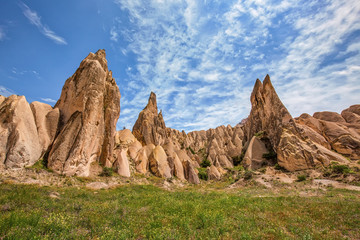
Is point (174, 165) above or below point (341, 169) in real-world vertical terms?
above

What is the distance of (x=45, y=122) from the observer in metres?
22.3

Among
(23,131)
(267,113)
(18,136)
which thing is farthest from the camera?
(267,113)

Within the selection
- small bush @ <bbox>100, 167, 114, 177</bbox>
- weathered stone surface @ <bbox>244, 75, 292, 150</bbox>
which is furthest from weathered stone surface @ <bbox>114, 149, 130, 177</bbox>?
weathered stone surface @ <bbox>244, 75, 292, 150</bbox>

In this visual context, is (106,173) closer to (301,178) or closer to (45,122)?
(45,122)

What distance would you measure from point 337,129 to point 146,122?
47.0m

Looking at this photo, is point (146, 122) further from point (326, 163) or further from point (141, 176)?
point (326, 163)

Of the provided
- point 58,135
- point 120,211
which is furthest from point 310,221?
point 58,135

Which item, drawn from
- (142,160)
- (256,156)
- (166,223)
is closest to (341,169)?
(256,156)

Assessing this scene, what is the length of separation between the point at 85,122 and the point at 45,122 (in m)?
5.08

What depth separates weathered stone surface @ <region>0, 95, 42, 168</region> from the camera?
16.6 m

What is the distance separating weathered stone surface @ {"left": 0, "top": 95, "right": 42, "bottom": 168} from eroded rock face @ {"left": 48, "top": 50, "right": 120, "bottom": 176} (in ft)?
7.06

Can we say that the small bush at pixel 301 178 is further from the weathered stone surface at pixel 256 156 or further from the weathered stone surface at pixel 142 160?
the weathered stone surface at pixel 142 160

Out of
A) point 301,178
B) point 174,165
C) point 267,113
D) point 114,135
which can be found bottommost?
point 301,178

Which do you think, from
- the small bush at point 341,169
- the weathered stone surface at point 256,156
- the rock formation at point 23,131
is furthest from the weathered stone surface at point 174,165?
the small bush at point 341,169
